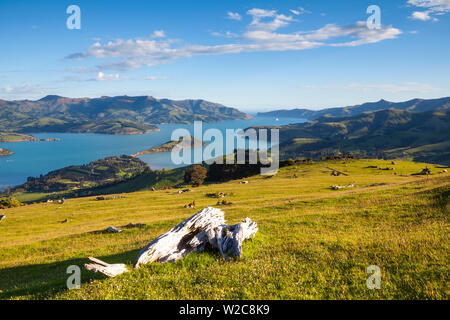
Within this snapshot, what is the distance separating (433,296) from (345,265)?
138 inches

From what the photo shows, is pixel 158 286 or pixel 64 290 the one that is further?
pixel 64 290

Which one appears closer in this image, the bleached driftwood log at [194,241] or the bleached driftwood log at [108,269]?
the bleached driftwood log at [108,269]

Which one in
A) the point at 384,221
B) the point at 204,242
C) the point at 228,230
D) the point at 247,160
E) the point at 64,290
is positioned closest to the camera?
the point at 64,290

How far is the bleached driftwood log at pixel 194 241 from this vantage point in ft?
43.3

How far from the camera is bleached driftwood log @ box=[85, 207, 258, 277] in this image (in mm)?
13188

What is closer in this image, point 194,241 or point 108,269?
point 108,269

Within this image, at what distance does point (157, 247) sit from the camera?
13.8 m

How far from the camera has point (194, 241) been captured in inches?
577

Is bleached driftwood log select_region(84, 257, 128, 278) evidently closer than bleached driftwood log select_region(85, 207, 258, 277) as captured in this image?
Yes

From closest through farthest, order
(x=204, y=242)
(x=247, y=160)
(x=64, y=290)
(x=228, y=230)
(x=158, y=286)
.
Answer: (x=158, y=286)
(x=64, y=290)
(x=204, y=242)
(x=228, y=230)
(x=247, y=160)

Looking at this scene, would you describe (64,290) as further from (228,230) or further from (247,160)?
(247,160)
